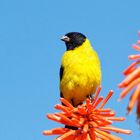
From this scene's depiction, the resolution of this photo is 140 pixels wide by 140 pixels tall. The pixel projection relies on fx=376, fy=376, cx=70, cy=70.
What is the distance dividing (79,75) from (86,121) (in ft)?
25.7

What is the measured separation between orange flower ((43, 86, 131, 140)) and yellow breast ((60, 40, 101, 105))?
25.1 feet

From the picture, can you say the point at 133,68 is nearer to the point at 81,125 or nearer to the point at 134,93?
the point at 134,93

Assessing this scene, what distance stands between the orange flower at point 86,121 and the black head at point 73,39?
1001 centimetres

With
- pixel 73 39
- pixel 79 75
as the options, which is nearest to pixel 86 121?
pixel 79 75

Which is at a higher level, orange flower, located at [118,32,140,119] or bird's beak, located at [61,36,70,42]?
bird's beak, located at [61,36,70,42]

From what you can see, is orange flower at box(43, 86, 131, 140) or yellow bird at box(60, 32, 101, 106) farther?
yellow bird at box(60, 32, 101, 106)

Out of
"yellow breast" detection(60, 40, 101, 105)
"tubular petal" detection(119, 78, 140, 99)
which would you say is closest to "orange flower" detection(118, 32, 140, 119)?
"tubular petal" detection(119, 78, 140, 99)

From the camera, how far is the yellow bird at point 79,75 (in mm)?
13406

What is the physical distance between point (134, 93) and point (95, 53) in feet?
40.4

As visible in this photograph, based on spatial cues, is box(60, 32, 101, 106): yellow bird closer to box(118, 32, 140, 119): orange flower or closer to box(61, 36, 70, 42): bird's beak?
box(61, 36, 70, 42): bird's beak

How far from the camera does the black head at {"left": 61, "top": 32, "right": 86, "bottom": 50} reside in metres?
15.9

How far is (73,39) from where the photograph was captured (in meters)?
16.5

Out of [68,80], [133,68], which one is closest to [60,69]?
[68,80]

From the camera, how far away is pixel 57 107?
4852 millimetres
